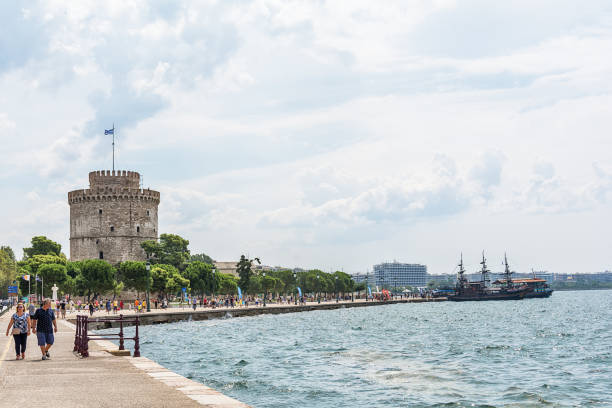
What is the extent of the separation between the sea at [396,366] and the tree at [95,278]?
3247 centimetres

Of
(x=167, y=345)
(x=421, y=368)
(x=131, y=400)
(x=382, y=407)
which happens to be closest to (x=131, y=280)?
(x=167, y=345)

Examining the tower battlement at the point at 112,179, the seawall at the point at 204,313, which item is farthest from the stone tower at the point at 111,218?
the seawall at the point at 204,313

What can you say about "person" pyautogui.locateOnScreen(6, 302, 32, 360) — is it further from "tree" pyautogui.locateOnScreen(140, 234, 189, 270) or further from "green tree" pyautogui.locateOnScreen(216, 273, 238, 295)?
"green tree" pyautogui.locateOnScreen(216, 273, 238, 295)

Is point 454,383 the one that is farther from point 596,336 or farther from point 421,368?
point 596,336

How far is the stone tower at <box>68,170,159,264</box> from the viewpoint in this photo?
99.4 meters

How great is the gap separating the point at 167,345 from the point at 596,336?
95.1 ft

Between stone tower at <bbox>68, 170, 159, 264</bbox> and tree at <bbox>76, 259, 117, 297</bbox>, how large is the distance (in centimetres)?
1627

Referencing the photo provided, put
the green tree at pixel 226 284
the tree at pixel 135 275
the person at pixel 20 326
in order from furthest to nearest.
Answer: the green tree at pixel 226 284 < the tree at pixel 135 275 < the person at pixel 20 326

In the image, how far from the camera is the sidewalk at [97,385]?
12.8 metres

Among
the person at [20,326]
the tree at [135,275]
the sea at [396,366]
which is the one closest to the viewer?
the person at [20,326]

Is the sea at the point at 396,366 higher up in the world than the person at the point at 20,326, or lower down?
lower down

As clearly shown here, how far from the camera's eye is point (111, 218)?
99.6 m

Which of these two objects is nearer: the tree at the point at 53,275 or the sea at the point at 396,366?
the sea at the point at 396,366

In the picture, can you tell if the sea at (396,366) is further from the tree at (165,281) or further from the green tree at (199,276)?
the green tree at (199,276)
